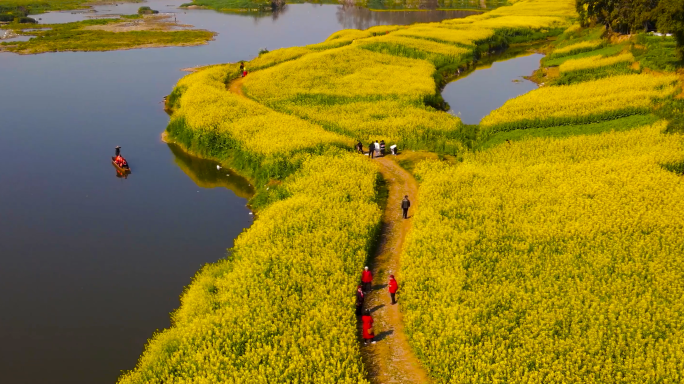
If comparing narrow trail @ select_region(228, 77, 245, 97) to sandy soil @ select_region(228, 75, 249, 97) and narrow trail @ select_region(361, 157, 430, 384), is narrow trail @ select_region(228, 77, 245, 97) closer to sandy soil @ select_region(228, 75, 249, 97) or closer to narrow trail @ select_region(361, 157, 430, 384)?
sandy soil @ select_region(228, 75, 249, 97)

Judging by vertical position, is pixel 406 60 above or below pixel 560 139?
above

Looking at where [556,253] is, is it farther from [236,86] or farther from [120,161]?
[236,86]

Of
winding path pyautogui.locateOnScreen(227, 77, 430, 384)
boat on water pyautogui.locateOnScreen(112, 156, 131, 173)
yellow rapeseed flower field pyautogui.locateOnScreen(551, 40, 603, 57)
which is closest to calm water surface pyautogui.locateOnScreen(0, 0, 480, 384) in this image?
boat on water pyautogui.locateOnScreen(112, 156, 131, 173)

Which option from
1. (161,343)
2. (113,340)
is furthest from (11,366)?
(161,343)

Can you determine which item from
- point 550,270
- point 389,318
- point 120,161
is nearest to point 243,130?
point 120,161

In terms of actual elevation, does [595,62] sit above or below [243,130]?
above

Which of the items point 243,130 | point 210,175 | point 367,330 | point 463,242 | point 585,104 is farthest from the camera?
point 585,104

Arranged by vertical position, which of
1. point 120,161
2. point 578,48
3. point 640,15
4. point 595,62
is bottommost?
point 120,161

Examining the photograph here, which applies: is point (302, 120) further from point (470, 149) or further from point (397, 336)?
point (397, 336)
